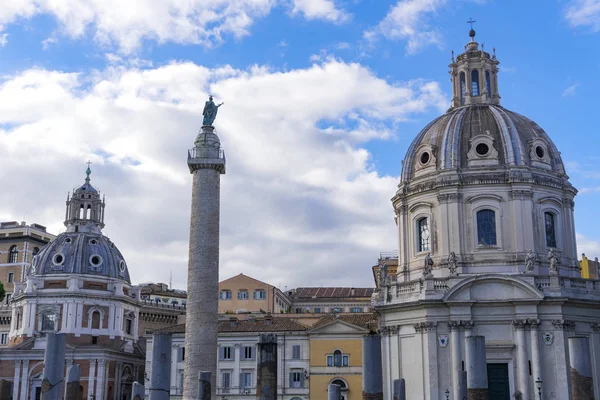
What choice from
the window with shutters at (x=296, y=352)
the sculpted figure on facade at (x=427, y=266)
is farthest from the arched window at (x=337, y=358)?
the sculpted figure on facade at (x=427, y=266)

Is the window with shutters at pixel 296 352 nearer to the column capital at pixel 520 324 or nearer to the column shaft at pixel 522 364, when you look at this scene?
the column shaft at pixel 522 364

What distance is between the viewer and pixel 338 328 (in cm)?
6000

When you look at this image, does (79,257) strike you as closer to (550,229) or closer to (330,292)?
(330,292)

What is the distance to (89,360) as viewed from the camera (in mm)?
73938

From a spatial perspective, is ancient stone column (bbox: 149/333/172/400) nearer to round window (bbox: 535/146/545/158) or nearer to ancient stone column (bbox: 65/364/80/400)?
ancient stone column (bbox: 65/364/80/400)

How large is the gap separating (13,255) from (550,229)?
69084 millimetres

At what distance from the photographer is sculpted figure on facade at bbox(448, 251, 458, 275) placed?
48125 mm

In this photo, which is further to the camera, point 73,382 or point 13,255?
point 13,255

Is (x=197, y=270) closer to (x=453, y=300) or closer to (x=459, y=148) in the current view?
(x=453, y=300)

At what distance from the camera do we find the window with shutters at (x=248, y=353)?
203ft

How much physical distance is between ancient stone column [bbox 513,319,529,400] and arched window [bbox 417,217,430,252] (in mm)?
8171

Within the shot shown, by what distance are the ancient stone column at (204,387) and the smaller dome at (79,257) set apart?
5290 cm

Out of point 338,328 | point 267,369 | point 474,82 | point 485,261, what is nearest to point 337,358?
point 338,328

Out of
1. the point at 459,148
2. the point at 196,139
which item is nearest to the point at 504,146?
the point at 459,148
